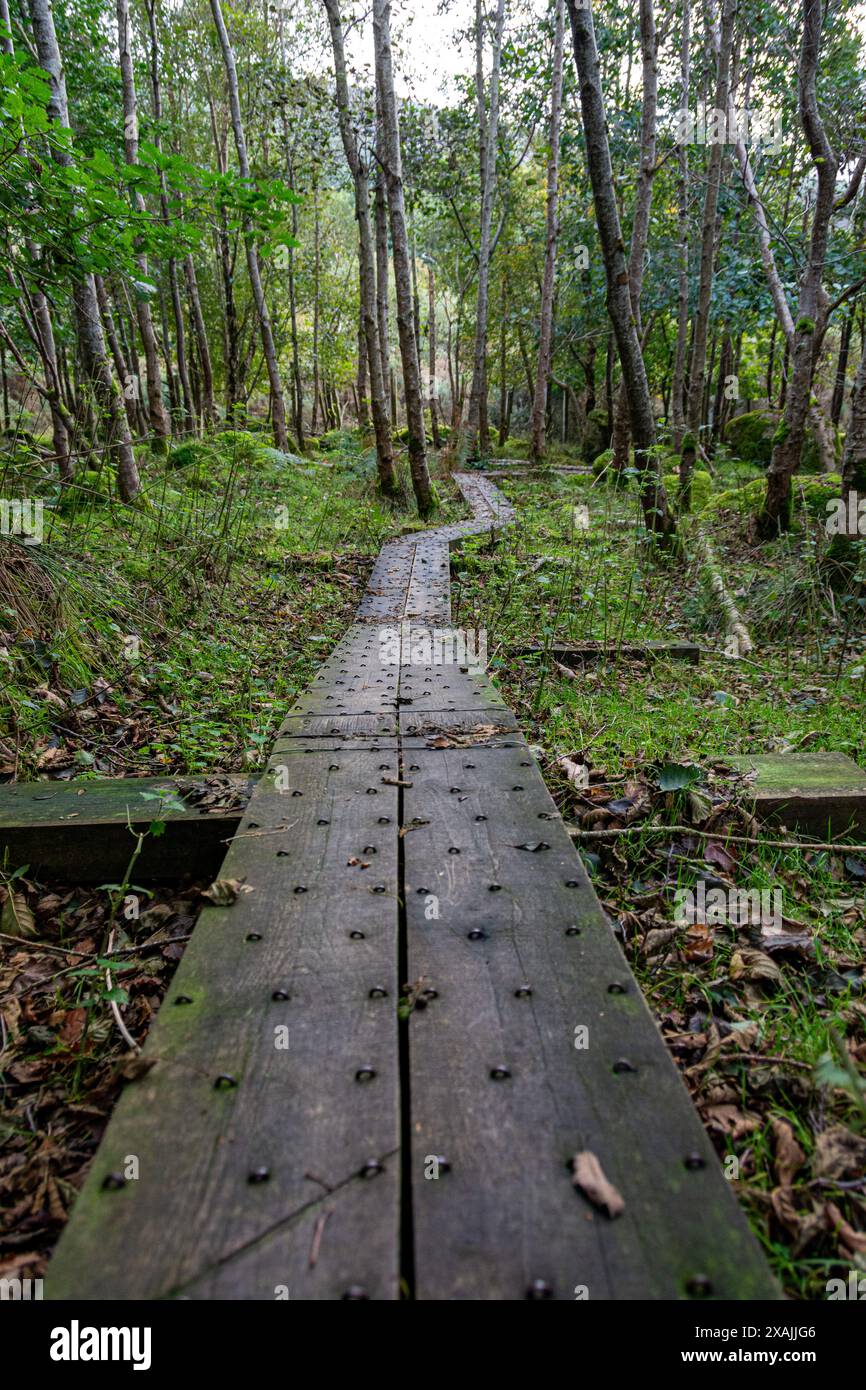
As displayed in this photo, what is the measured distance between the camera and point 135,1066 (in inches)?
51.6

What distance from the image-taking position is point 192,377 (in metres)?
29.3

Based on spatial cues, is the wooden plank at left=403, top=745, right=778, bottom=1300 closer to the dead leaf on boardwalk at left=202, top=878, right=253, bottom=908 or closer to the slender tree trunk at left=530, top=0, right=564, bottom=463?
the dead leaf on boardwalk at left=202, top=878, right=253, bottom=908

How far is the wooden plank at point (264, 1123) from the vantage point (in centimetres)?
98

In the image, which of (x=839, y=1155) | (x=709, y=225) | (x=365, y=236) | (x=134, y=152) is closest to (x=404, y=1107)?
(x=839, y=1155)

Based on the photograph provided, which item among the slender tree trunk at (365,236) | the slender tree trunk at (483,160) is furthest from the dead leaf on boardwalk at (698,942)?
the slender tree trunk at (483,160)

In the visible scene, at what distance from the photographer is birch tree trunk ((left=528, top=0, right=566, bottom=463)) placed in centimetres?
1502

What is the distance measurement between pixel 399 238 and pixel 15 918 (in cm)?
1097

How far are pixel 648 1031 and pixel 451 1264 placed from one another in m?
0.61

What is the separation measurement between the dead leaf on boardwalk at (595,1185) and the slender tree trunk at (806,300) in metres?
8.70

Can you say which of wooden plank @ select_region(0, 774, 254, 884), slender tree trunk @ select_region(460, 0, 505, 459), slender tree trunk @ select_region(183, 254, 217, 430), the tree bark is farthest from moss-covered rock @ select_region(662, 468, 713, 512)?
slender tree trunk @ select_region(183, 254, 217, 430)

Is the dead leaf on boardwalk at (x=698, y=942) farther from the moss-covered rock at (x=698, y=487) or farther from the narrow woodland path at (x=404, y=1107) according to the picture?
the moss-covered rock at (x=698, y=487)

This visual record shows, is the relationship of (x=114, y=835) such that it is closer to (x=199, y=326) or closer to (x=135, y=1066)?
(x=135, y=1066)

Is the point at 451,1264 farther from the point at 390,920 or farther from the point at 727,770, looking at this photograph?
the point at 727,770

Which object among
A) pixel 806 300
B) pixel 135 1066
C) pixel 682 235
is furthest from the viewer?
pixel 682 235
